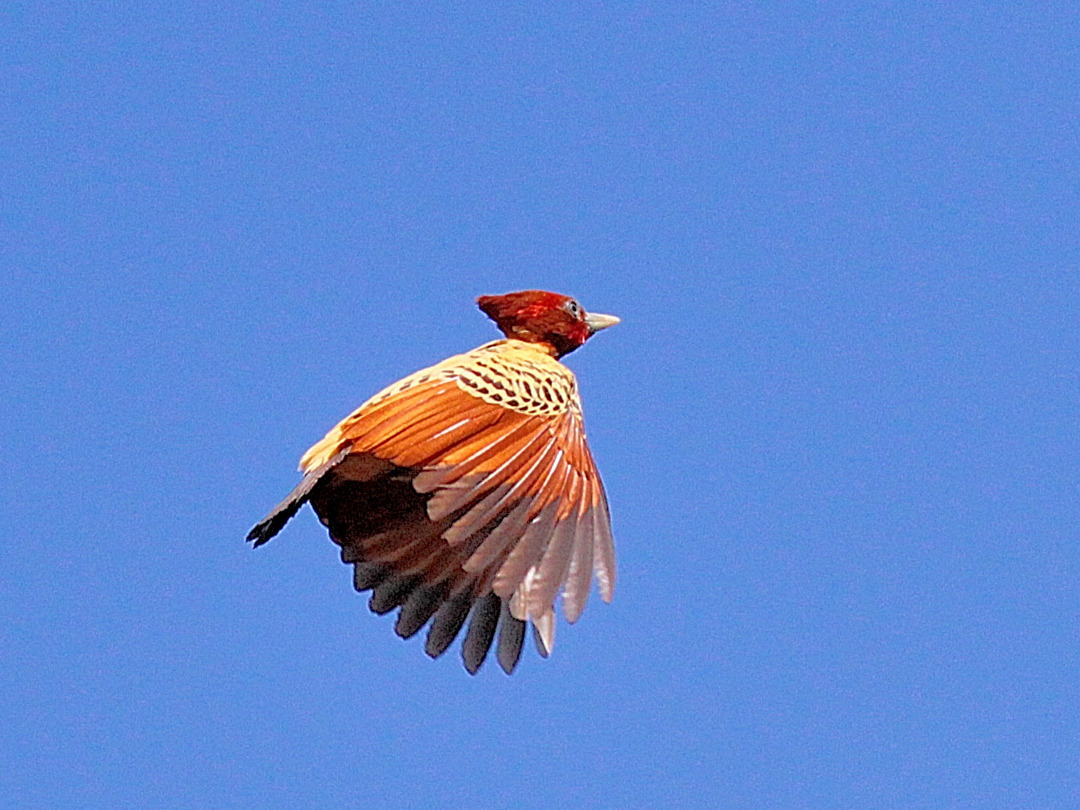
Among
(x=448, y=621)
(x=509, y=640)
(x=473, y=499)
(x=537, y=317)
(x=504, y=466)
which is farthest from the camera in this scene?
(x=537, y=317)

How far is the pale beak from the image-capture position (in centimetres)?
1502

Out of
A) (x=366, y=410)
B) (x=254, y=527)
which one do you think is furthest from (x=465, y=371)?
(x=254, y=527)

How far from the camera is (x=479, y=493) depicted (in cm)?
1303

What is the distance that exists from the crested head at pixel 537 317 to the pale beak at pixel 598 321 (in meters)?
0.18

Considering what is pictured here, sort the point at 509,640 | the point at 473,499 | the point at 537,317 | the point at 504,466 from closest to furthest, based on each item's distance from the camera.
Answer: the point at 473,499 < the point at 504,466 < the point at 509,640 < the point at 537,317

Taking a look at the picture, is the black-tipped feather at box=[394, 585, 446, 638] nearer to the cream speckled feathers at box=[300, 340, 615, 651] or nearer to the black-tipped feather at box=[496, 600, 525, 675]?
the cream speckled feathers at box=[300, 340, 615, 651]

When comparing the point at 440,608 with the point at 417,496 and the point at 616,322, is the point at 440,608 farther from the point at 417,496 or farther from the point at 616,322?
the point at 616,322

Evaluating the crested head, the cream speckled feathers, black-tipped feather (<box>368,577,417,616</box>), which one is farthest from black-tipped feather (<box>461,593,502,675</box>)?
the crested head

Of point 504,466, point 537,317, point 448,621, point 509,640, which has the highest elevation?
point 537,317

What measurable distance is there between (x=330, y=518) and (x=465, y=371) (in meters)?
1.14

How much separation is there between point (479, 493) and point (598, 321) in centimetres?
235

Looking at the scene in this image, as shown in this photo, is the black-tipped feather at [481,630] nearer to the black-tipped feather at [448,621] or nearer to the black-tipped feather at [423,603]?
the black-tipped feather at [448,621]

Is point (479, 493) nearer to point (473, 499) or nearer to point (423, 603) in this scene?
point (473, 499)

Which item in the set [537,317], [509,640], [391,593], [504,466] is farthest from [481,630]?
[537,317]
